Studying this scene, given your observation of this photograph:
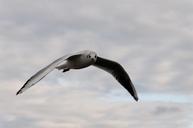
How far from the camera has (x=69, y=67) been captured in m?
37.3

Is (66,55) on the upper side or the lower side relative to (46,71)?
upper

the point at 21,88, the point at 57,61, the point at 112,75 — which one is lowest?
the point at 21,88

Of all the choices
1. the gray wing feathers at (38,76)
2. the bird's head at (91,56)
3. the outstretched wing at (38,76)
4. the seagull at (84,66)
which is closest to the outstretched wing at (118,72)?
the seagull at (84,66)

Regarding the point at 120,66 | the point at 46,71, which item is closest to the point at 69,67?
the point at 46,71

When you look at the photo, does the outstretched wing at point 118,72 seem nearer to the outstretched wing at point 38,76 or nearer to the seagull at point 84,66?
the seagull at point 84,66

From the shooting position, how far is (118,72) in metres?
44.5

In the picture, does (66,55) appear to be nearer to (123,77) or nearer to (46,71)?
(46,71)

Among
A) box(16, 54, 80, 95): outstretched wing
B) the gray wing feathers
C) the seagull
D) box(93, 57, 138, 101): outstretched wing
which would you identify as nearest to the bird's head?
the seagull

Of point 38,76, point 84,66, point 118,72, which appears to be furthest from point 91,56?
point 118,72

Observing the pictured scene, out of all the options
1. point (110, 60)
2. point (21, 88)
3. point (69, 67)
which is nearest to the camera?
point (21, 88)

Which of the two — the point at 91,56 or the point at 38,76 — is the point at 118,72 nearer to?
the point at 91,56

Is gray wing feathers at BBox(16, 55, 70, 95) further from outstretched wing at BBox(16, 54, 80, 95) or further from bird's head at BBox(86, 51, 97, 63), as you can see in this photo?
bird's head at BBox(86, 51, 97, 63)

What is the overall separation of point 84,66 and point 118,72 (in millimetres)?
8465

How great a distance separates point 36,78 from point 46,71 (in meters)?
1.69
